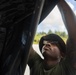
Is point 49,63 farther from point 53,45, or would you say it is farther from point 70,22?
point 70,22

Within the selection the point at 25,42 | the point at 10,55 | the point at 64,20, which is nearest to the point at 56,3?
the point at 64,20

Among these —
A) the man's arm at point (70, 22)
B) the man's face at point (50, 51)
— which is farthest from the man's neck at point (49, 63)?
the man's arm at point (70, 22)

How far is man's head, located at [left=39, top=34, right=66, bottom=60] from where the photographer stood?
1622 mm

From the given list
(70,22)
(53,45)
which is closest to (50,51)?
(53,45)

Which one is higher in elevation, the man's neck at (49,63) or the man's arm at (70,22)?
the man's arm at (70,22)

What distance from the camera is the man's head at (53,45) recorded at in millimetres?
1622

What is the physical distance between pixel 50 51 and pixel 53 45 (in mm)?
68

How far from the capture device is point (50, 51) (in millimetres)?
1616

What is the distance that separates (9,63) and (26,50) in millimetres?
142

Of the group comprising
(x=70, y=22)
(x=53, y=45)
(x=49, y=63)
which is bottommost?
(x=49, y=63)

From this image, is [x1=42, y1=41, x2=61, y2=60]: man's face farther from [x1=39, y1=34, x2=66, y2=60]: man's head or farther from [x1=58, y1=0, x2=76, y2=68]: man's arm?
[x1=58, y1=0, x2=76, y2=68]: man's arm

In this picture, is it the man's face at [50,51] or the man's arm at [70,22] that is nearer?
the man's arm at [70,22]

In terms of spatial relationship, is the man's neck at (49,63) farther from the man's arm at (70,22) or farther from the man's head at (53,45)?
the man's arm at (70,22)

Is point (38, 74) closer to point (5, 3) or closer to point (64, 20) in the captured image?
point (64, 20)
